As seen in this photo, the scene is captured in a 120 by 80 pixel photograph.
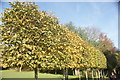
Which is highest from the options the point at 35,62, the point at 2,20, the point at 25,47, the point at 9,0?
the point at 9,0

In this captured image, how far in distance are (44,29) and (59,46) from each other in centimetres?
108

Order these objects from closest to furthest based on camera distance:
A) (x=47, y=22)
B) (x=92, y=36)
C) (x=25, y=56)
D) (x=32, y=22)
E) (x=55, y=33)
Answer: (x=25, y=56) < (x=32, y=22) < (x=47, y=22) < (x=55, y=33) < (x=92, y=36)

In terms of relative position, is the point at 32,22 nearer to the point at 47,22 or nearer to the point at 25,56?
the point at 47,22

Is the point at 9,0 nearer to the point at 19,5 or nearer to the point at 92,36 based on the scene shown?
the point at 19,5

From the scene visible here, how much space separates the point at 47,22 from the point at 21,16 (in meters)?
0.93

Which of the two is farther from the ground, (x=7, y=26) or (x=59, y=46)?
(x=7, y=26)

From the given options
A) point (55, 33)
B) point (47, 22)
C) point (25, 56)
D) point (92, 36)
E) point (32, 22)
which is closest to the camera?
point (25, 56)

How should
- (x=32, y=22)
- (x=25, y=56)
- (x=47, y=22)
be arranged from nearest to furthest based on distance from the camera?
(x=25, y=56)
(x=32, y=22)
(x=47, y=22)

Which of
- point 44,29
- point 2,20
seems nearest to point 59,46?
point 44,29

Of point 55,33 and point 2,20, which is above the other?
point 2,20

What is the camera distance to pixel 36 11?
4953mm

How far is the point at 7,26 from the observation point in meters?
4.57

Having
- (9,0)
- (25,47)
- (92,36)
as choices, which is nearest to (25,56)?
(25,47)

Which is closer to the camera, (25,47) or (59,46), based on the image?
(25,47)
